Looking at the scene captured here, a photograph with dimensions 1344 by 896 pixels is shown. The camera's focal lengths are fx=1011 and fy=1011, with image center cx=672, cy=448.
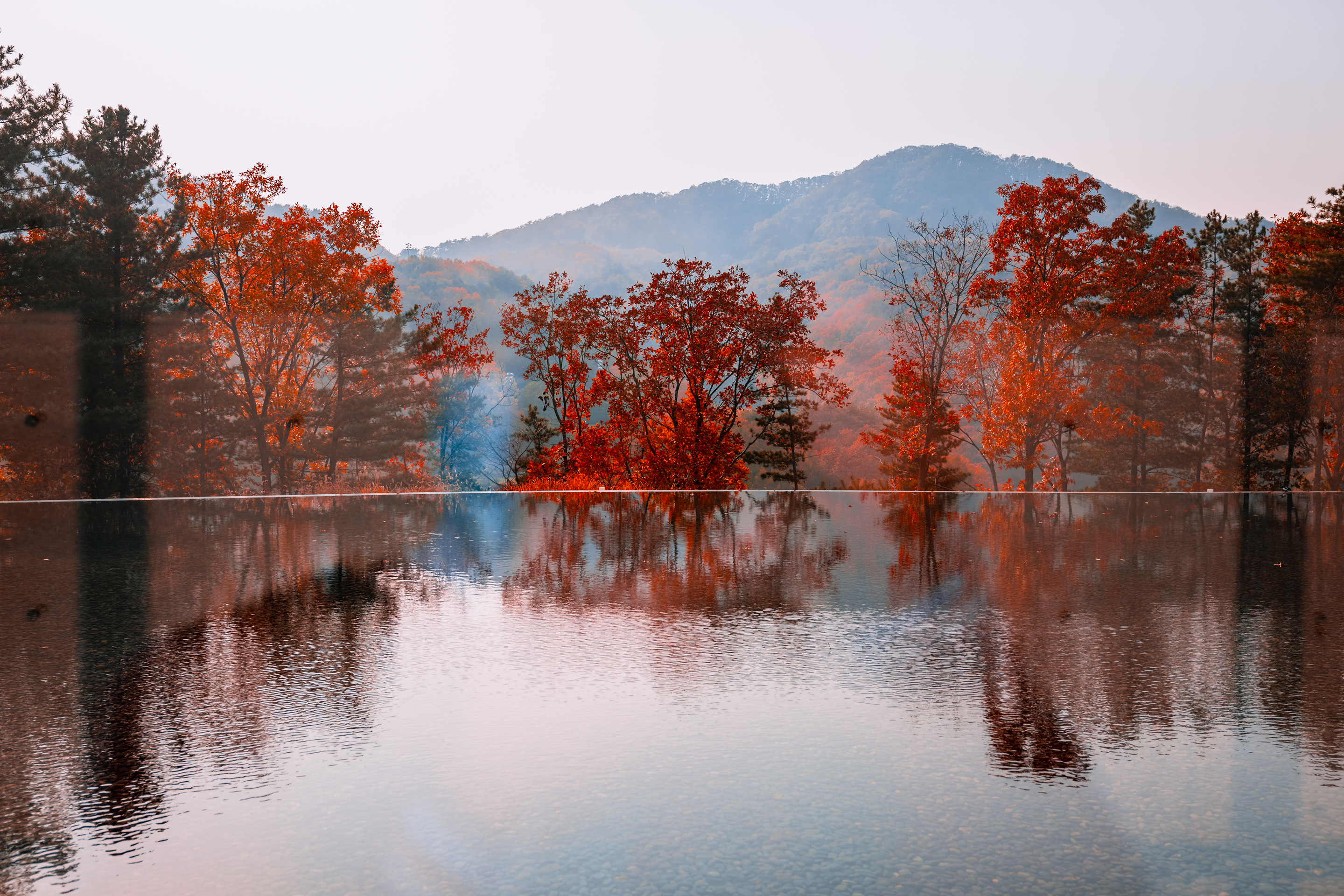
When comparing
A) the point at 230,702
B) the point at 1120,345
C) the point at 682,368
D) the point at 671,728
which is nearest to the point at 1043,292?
the point at 1120,345

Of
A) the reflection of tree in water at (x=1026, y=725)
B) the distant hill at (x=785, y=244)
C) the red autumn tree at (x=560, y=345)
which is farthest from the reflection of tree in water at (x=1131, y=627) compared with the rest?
the distant hill at (x=785, y=244)

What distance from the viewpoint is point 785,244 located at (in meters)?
178

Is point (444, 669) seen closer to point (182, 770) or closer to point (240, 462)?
point (182, 770)

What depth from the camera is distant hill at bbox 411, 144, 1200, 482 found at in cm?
8956

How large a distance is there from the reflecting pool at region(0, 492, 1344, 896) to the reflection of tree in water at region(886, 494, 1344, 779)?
0.13 ft

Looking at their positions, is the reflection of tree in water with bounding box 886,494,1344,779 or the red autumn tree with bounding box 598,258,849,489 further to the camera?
the red autumn tree with bounding box 598,258,849,489

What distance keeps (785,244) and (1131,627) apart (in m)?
175

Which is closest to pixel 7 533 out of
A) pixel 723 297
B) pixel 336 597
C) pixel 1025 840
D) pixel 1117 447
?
pixel 336 597

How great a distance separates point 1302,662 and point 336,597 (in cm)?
744

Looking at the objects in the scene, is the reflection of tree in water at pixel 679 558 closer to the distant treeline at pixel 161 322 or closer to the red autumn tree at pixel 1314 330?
the distant treeline at pixel 161 322

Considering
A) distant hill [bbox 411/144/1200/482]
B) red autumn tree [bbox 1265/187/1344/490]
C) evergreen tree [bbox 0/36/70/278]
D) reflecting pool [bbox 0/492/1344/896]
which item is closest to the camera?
reflecting pool [bbox 0/492/1344/896]

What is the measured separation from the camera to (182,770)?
14.0 ft

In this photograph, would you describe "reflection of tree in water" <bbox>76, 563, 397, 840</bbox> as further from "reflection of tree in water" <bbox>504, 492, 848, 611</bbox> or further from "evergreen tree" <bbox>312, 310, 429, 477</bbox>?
"evergreen tree" <bbox>312, 310, 429, 477</bbox>

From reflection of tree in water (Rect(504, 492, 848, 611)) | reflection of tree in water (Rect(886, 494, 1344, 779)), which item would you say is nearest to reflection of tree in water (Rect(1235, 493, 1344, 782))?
reflection of tree in water (Rect(886, 494, 1344, 779))
